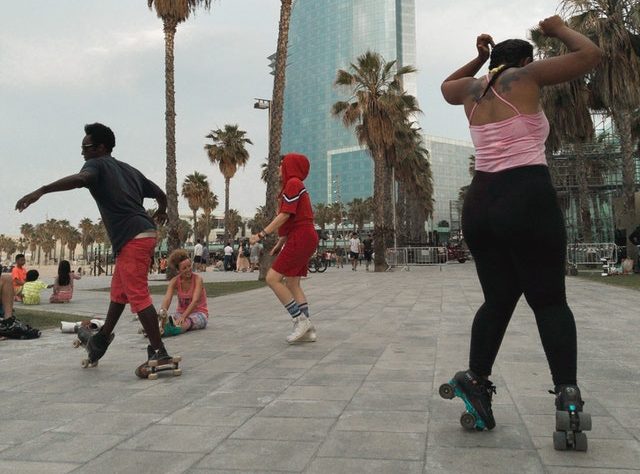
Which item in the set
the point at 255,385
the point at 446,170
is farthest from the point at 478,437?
the point at 446,170

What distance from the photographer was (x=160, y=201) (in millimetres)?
4383

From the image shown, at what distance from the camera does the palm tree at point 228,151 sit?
1601 inches

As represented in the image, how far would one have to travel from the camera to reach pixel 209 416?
287cm

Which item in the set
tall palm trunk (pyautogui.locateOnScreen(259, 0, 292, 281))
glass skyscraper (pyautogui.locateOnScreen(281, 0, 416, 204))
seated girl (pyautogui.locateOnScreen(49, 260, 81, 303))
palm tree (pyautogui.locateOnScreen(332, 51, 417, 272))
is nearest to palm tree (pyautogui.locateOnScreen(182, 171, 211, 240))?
palm tree (pyautogui.locateOnScreen(332, 51, 417, 272))

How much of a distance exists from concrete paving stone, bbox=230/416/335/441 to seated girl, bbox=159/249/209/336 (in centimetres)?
357

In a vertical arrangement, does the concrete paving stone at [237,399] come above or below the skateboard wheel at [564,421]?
below

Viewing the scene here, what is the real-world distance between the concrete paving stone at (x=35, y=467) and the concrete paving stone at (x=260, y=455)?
55 centimetres

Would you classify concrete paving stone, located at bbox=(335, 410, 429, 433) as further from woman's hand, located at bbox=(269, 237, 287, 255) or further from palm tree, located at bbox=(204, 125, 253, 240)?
palm tree, located at bbox=(204, 125, 253, 240)

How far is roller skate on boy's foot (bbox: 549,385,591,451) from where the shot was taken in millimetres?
2215

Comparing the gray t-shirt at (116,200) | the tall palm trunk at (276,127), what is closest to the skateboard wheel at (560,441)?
the gray t-shirt at (116,200)

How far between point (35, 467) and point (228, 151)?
3950cm

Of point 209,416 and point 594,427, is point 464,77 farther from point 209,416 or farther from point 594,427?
point 209,416

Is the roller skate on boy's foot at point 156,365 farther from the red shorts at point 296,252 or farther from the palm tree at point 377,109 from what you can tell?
the palm tree at point 377,109

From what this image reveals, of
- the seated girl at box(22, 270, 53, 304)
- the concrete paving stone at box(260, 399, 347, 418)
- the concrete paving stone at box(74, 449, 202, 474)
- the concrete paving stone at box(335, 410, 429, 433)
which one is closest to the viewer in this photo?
the concrete paving stone at box(74, 449, 202, 474)
